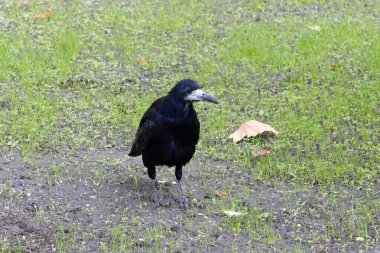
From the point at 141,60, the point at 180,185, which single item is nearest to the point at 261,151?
the point at 180,185

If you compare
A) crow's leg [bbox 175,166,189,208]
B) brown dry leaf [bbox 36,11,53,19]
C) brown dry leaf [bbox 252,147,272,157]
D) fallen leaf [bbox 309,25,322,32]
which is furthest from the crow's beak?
brown dry leaf [bbox 36,11,53,19]

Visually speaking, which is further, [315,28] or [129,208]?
[315,28]

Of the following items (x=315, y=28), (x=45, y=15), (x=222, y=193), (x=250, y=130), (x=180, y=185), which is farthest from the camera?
(x=45, y=15)

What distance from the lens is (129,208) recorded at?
7.09 m

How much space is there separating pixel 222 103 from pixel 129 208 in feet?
8.77

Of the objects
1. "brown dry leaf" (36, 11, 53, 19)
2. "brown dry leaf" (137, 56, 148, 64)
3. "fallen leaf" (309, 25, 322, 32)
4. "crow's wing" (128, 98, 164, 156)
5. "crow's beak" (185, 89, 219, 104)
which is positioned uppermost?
"crow's beak" (185, 89, 219, 104)

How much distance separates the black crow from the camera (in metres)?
6.88

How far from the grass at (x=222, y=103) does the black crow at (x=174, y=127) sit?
54 centimetres

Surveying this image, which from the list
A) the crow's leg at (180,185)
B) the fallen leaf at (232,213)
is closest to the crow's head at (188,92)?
the crow's leg at (180,185)

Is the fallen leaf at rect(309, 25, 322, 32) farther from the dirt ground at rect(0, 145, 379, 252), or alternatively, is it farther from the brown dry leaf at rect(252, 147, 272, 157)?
the dirt ground at rect(0, 145, 379, 252)

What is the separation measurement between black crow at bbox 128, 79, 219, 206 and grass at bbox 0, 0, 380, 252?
1.77 feet

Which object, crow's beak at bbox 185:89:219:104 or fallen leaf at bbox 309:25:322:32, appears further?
fallen leaf at bbox 309:25:322:32

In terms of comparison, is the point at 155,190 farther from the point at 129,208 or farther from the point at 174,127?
the point at 174,127

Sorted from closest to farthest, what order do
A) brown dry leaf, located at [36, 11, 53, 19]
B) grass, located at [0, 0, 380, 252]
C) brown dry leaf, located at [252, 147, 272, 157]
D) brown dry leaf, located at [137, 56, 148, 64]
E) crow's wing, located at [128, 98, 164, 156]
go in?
grass, located at [0, 0, 380, 252]
crow's wing, located at [128, 98, 164, 156]
brown dry leaf, located at [252, 147, 272, 157]
brown dry leaf, located at [137, 56, 148, 64]
brown dry leaf, located at [36, 11, 53, 19]
